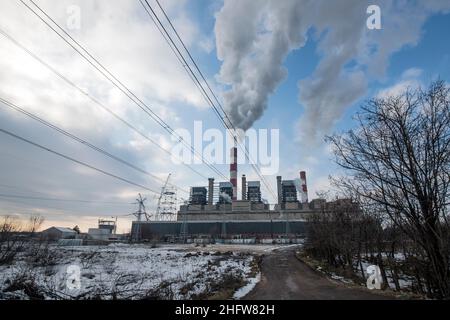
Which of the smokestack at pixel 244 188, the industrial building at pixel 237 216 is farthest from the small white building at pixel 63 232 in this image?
the smokestack at pixel 244 188

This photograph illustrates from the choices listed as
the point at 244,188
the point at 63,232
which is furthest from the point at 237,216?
the point at 63,232

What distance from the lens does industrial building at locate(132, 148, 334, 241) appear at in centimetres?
10226

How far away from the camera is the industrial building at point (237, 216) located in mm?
102262

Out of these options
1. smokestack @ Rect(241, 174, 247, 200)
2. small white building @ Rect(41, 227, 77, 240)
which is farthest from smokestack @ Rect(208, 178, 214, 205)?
small white building @ Rect(41, 227, 77, 240)

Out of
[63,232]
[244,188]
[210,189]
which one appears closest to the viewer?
[63,232]

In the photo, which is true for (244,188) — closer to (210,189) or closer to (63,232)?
(210,189)

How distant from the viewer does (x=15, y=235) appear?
63.3ft

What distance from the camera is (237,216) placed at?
11038 cm

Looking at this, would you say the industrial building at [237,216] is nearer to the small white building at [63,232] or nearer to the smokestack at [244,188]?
the smokestack at [244,188]

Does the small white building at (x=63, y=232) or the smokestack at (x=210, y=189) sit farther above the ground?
the smokestack at (x=210, y=189)
